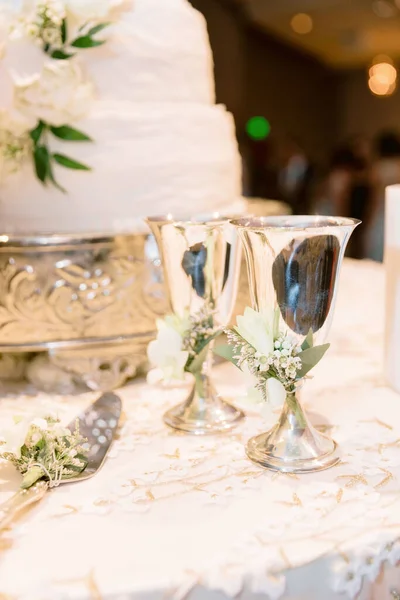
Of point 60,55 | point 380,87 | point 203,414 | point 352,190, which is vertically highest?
point 380,87

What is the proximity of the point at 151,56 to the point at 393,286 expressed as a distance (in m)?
0.58

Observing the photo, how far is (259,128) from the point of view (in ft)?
31.5

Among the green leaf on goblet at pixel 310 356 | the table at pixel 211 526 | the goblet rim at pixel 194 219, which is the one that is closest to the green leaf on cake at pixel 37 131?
the goblet rim at pixel 194 219

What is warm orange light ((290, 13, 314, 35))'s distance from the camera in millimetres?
7508

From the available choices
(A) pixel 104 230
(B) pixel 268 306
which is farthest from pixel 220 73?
(B) pixel 268 306

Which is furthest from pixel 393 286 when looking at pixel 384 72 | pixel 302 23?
pixel 384 72

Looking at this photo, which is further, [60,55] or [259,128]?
[259,128]

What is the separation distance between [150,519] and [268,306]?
275 mm

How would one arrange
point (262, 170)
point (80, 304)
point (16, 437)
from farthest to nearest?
point (262, 170) < point (80, 304) < point (16, 437)

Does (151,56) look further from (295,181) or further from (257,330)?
(295,181)

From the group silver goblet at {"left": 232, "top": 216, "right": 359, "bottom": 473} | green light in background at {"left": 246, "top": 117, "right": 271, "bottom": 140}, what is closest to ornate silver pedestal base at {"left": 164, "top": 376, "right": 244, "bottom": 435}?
silver goblet at {"left": 232, "top": 216, "right": 359, "bottom": 473}

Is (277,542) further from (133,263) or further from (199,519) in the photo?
(133,263)

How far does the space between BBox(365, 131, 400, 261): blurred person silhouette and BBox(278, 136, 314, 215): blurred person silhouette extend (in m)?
2.36

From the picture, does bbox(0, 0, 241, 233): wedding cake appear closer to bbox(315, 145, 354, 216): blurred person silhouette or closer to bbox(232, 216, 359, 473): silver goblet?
bbox(232, 216, 359, 473): silver goblet
